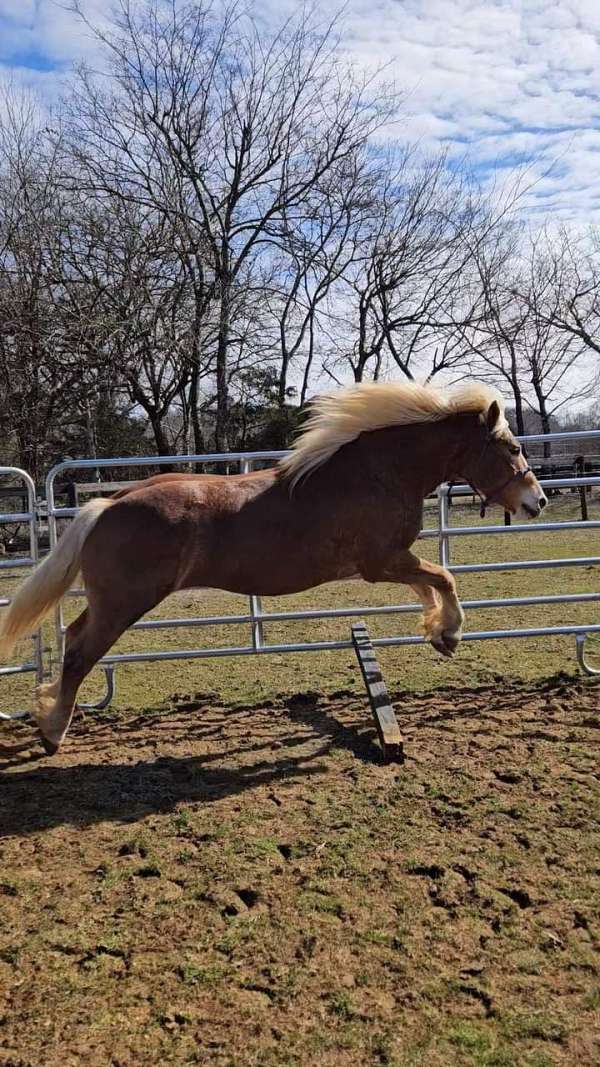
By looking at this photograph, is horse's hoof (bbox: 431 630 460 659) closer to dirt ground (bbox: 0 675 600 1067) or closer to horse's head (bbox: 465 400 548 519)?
dirt ground (bbox: 0 675 600 1067)

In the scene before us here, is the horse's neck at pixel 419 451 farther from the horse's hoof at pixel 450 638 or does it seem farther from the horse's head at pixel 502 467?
the horse's hoof at pixel 450 638

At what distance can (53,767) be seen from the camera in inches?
161

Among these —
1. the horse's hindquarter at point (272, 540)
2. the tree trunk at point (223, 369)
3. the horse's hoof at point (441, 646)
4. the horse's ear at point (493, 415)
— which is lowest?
the horse's hoof at point (441, 646)

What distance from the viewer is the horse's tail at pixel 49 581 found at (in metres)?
3.84

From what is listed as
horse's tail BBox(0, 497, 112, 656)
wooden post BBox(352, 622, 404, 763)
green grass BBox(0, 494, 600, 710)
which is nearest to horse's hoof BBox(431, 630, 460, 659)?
wooden post BBox(352, 622, 404, 763)

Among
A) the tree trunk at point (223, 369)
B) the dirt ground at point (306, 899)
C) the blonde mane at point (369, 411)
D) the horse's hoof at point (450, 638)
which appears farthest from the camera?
the tree trunk at point (223, 369)

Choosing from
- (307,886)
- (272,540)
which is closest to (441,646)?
(272,540)

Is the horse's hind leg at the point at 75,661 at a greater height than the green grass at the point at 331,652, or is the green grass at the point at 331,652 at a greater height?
the horse's hind leg at the point at 75,661

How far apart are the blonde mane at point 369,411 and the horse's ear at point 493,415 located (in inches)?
1.0

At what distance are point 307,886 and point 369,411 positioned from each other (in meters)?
2.50

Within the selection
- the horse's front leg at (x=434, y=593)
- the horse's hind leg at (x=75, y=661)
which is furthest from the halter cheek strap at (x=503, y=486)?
the horse's hind leg at (x=75, y=661)

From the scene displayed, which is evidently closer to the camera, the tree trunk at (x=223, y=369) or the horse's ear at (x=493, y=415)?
the horse's ear at (x=493, y=415)

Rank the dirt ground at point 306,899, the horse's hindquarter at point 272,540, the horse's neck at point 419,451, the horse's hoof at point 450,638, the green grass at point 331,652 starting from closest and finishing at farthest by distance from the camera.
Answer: the dirt ground at point 306,899
the horse's hindquarter at point 272,540
the horse's neck at point 419,451
the horse's hoof at point 450,638
the green grass at point 331,652

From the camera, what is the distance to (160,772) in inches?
155
